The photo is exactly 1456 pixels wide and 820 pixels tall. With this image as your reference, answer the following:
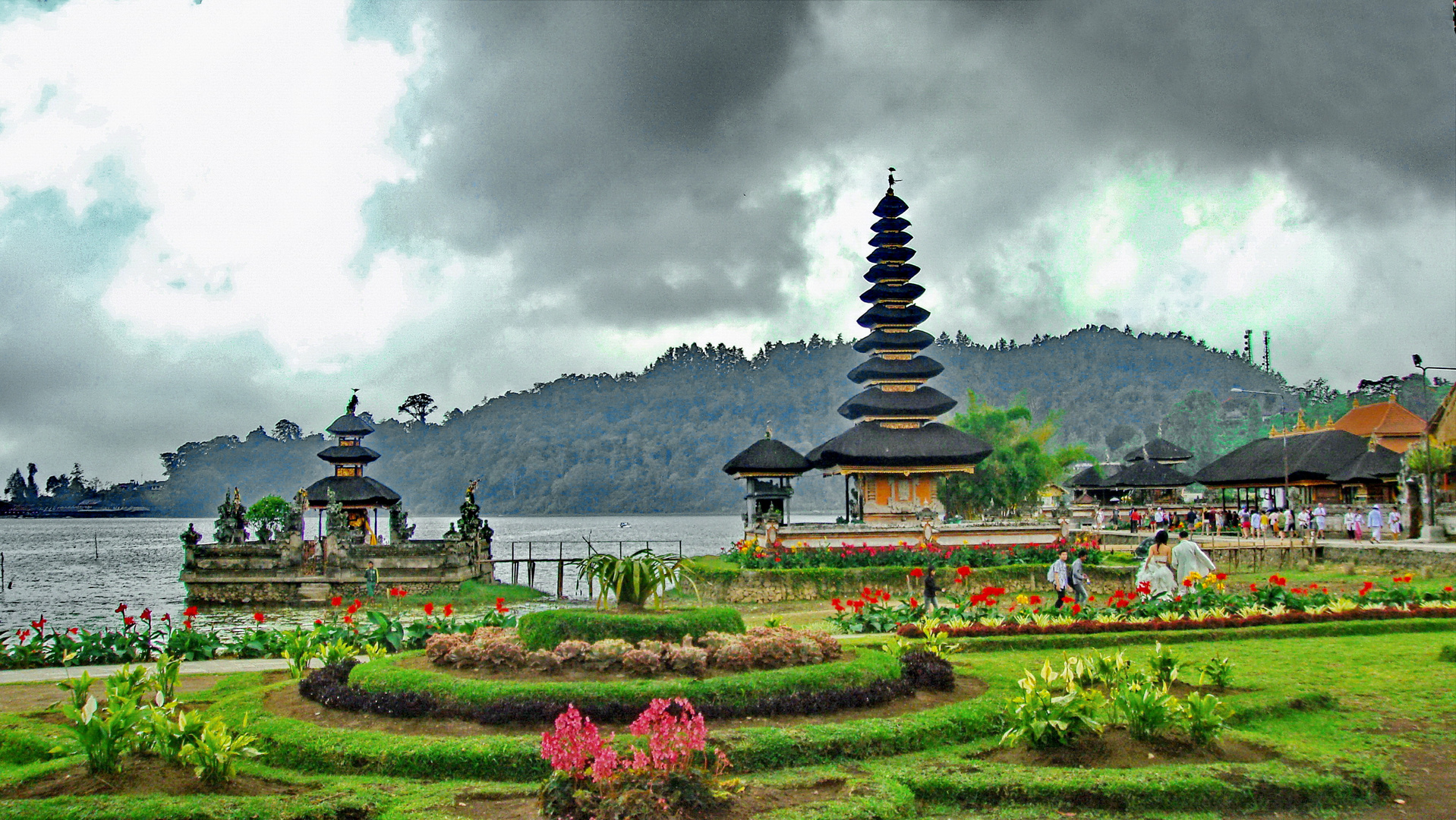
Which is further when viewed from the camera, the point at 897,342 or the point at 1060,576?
the point at 897,342

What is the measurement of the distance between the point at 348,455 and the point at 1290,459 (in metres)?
48.1

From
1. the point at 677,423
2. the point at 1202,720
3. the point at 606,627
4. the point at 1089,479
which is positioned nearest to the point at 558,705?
the point at 606,627

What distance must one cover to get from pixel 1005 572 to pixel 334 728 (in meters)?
26.2

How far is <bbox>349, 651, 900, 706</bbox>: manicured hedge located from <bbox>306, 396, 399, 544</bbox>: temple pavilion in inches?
1637

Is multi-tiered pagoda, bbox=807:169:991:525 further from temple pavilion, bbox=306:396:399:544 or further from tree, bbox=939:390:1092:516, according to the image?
temple pavilion, bbox=306:396:399:544

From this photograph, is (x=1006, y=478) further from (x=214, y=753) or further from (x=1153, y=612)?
(x=214, y=753)

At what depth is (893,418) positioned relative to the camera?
4656cm

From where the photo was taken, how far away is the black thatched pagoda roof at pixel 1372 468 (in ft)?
145

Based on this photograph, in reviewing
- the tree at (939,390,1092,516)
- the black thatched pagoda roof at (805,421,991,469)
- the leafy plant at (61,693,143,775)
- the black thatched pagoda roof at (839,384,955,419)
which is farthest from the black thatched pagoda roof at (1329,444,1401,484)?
the leafy plant at (61,693,143,775)

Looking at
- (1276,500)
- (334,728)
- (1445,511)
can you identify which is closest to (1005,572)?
(1445,511)

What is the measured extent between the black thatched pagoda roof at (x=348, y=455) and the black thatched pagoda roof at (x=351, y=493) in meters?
0.87

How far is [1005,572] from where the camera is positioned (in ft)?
106

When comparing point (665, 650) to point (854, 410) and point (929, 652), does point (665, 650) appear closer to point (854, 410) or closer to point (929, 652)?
point (929, 652)

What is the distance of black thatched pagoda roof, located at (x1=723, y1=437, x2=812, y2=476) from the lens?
139 feet
